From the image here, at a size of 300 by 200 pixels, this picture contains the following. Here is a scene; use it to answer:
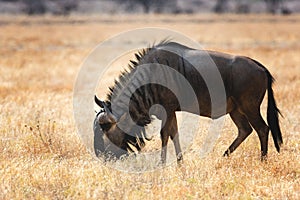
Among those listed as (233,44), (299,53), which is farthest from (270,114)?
(233,44)

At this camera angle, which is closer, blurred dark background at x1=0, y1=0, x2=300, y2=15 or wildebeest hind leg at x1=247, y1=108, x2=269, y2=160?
wildebeest hind leg at x1=247, y1=108, x2=269, y2=160

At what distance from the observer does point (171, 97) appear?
27.6 feet

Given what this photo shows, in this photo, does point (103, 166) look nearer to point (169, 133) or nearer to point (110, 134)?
point (110, 134)

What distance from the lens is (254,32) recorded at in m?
Answer: 42.2

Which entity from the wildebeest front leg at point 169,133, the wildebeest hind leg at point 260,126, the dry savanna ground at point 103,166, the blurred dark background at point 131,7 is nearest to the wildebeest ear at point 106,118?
the dry savanna ground at point 103,166

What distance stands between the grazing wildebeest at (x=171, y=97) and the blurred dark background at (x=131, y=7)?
65.5 m

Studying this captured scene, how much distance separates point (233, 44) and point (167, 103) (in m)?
25.3

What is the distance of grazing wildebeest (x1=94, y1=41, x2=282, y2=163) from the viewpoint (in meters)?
8.14

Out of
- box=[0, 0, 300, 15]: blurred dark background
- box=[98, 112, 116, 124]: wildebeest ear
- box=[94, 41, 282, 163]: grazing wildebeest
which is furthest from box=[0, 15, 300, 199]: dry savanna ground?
box=[0, 0, 300, 15]: blurred dark background

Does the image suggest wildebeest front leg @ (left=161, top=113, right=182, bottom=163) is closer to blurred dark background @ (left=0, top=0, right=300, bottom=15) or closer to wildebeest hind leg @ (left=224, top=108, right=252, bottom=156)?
wildebeest hind leg @ (left=224, top=108, right=252, bottom=156)

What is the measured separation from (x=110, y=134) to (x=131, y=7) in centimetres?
8441

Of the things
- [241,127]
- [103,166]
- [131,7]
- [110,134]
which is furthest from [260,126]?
[131,7]

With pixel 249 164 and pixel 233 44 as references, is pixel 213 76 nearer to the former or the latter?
pixel 249 164

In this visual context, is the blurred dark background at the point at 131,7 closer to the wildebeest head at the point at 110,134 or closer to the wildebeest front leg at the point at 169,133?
the wildebeest front leg at the point at 169,133
